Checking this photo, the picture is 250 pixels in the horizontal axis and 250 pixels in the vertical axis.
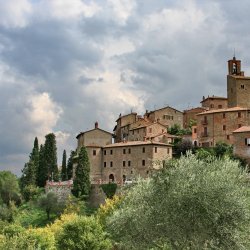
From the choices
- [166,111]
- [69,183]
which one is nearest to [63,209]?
Answer: [69,183]

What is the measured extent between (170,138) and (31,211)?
27690mm

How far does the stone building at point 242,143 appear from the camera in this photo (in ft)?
274

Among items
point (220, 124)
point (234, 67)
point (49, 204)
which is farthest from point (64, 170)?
point (234, 67)

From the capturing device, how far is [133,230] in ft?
130

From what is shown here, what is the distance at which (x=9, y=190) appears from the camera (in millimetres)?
97750

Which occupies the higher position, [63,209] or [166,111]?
[166,111]

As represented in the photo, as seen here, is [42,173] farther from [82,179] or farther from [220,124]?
[220,124]

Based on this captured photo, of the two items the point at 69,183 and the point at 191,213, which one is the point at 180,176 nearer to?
the point at 191,213

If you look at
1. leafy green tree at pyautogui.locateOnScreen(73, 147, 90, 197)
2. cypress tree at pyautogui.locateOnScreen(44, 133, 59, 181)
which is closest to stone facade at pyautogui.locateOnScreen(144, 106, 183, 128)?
cypress tree at pyautogui.locateOnScreen(44, 133, 59, 181)

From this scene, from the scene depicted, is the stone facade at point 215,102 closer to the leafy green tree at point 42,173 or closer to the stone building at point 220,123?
the stone building at point 220,123

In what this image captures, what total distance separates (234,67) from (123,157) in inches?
1400

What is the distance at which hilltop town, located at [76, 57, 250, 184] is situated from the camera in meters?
88.8

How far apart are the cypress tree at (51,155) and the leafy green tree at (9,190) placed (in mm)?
6748

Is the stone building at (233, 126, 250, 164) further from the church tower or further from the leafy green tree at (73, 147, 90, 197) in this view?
the leafy green tree at (73, 147, 90, 197)
